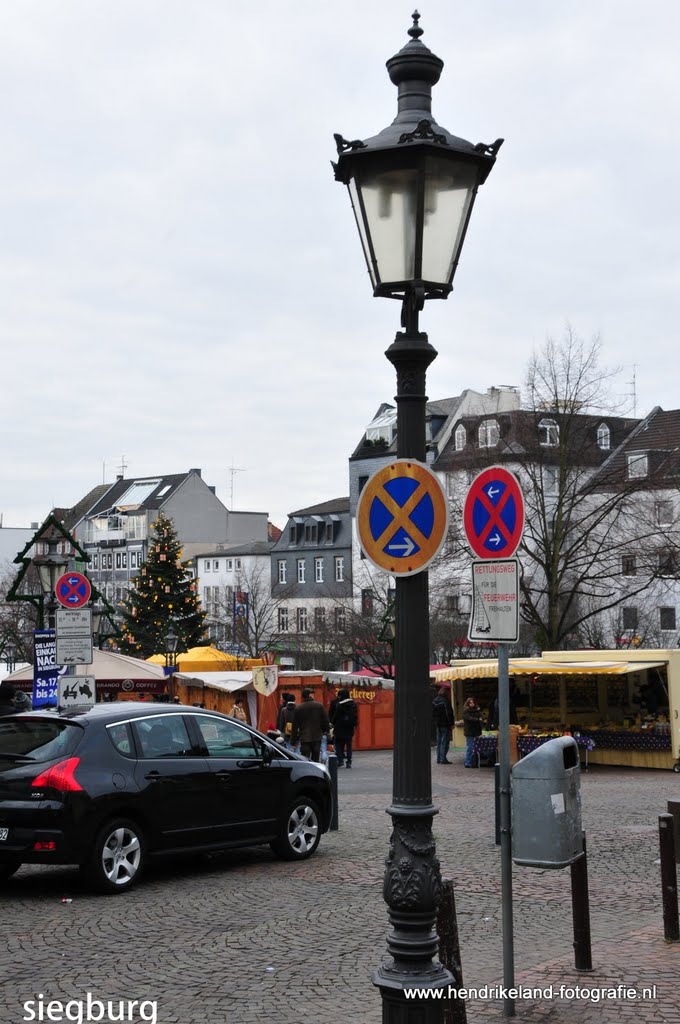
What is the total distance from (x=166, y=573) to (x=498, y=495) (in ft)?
184

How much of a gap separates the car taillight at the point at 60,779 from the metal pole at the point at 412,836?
6.38 meters

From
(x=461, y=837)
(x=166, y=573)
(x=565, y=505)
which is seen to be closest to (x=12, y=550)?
(x=166, y=573)

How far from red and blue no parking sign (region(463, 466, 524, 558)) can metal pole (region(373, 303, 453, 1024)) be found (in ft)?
7.70

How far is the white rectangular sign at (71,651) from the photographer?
16797 mm

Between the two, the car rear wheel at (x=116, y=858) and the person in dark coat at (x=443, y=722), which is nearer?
the car rear wheel at (x=116, y=858)

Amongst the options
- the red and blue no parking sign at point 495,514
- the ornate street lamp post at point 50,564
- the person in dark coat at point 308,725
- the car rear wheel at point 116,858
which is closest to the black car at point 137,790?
the car rear wheel at point 116,858

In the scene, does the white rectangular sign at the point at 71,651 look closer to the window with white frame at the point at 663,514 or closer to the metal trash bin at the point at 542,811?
→ the metal trash bin at the point at 542,811

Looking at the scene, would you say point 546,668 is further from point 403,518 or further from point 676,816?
point 403,518

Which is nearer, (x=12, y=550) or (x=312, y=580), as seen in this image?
(x=312, y=580)

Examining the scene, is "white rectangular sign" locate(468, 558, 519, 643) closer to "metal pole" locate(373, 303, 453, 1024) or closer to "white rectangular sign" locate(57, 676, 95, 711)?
"metal pole" locate(373, 303, 453, 1024)

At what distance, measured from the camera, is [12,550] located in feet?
428

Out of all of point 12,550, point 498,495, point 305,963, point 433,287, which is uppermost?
point 12,550

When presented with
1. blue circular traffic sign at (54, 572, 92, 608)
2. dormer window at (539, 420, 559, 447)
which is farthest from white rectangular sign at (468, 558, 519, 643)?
dormer window at (539, 420, 559, 447)

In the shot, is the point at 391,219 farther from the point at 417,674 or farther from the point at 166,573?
the point at 166,573
